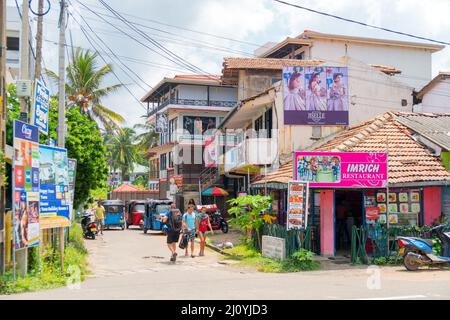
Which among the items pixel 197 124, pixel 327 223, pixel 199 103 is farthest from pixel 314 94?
pixel 197 124

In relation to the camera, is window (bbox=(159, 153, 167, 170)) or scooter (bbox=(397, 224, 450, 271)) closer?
scooter (bbox=(397, 224, 450, 271))

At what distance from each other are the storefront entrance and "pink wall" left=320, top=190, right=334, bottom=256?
8.52 feet

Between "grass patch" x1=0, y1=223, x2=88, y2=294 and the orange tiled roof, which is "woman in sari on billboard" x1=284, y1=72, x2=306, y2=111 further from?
"grass patch" x1=0, y1=223, x2=88, y2=294

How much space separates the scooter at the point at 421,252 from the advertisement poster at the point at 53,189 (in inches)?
347

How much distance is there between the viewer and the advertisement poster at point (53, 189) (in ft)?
43.5

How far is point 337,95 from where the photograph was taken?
21484 mm

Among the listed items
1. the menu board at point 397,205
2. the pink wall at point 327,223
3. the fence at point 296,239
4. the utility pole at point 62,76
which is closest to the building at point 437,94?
the menu board at point 397,205

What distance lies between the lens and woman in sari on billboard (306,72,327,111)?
2109cm

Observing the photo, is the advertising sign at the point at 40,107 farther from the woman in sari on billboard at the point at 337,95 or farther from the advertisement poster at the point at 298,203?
the woman in sari on billboard at the point at 337,95

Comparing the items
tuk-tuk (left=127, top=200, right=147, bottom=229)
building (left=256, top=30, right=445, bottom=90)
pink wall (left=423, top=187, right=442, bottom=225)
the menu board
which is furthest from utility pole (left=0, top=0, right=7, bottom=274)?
building (left=256, top=30, right=445, bottom=90)
